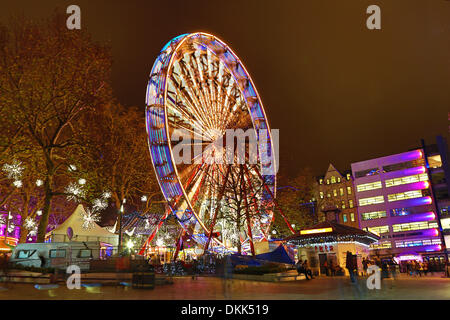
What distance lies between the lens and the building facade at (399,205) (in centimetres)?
6875

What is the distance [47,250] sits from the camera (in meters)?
20.1

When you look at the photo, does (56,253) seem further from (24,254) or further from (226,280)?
(226,280)

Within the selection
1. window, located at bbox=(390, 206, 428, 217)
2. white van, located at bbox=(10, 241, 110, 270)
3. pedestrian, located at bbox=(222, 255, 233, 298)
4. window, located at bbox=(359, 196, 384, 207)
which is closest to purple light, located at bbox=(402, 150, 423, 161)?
window, located at bbox=(359, 196, 384, 207)

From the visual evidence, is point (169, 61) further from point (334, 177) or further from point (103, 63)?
point (334, 177)

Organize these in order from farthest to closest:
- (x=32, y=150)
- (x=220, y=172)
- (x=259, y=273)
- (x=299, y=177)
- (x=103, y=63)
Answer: (x=299, y=177)
(x=220, y=172)
(x=103, y=63)
(x=32, y=150)
(x=259, y=273)

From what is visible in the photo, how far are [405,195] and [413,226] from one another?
6.57 m

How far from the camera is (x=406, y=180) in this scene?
7419 centimetres

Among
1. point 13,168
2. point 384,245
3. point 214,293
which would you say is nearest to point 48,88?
point 13,168

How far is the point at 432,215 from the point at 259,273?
61925 mm

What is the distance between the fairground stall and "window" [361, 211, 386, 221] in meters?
50.9

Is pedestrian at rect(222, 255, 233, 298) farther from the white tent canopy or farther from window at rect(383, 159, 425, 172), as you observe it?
window at rect(383, 159, 425, 172)
